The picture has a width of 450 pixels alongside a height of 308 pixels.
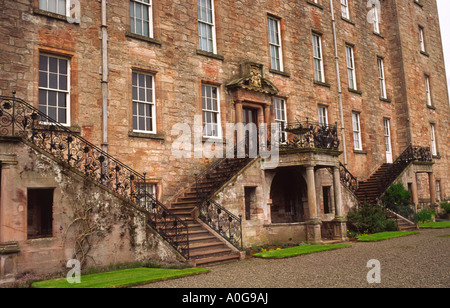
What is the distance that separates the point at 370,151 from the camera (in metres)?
25.3

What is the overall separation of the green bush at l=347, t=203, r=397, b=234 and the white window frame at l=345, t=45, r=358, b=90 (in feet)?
28.9

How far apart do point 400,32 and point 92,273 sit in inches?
1059

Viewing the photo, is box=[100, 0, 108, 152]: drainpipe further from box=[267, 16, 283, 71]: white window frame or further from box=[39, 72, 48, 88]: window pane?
box=[267, 16, 283, 71]: white window frame

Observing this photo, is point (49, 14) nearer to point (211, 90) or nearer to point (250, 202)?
point (211, 90)

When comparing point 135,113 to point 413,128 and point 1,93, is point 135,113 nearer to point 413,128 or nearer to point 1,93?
point 1,93

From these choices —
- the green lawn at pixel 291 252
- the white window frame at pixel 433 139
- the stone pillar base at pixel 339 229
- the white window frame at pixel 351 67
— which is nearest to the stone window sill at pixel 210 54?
the stone pillar base at pixel 339 229

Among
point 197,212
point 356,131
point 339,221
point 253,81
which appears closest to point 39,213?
point 197,212

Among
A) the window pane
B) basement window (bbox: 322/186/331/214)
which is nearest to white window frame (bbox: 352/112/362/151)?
basement window (bbox: 322/186/331/214)

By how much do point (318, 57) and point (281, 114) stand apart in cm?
516

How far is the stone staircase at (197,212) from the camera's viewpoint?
469 inches

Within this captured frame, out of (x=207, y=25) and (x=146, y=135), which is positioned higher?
(x=207, y=25)

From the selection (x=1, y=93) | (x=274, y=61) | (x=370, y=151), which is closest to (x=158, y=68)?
(x=1, y=93)

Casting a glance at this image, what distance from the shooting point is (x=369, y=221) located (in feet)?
61.5

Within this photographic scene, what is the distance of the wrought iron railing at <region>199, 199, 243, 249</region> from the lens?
13391 mm
